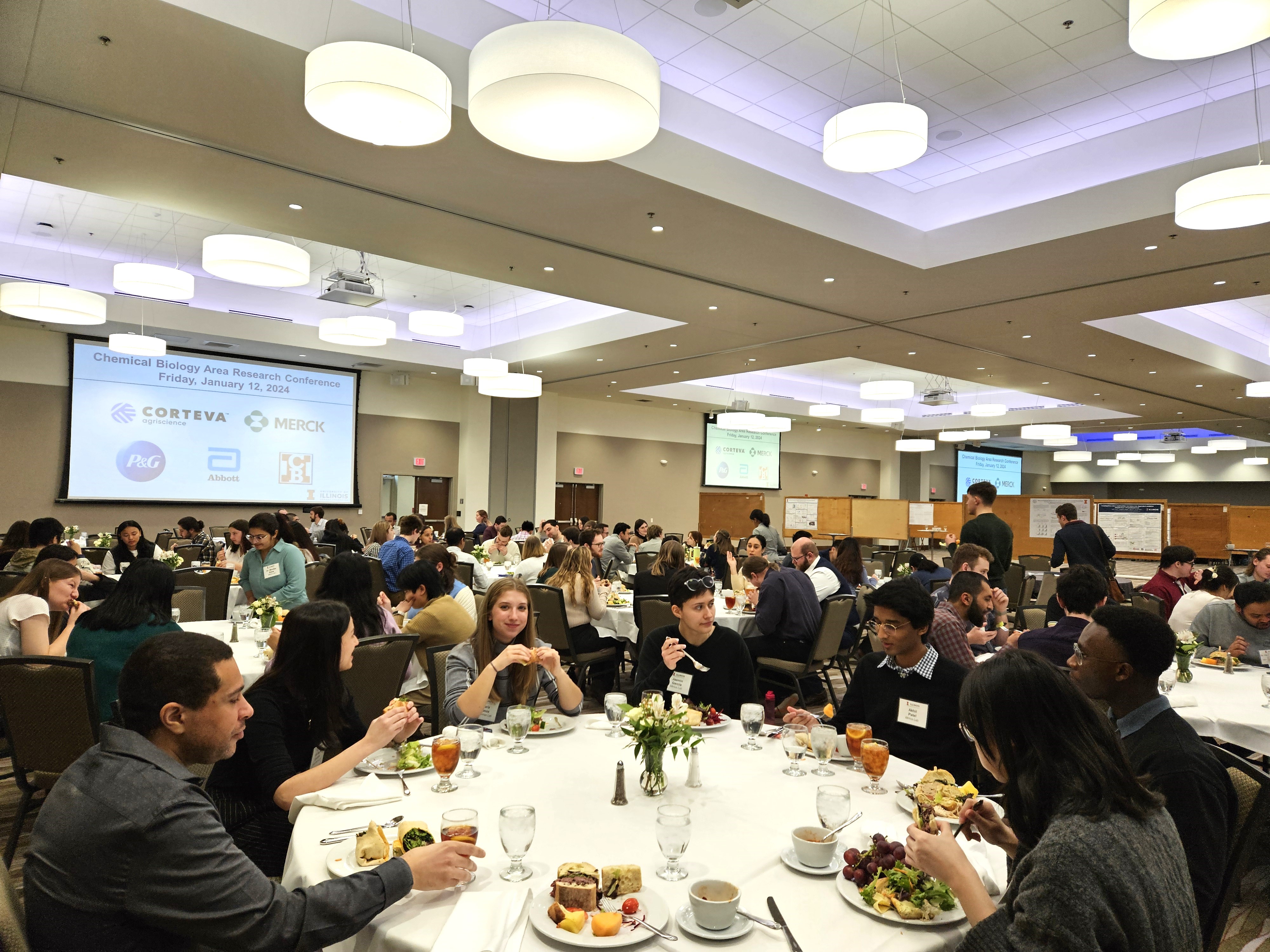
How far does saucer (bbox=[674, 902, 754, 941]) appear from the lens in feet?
4.88

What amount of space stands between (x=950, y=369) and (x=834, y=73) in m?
8.67

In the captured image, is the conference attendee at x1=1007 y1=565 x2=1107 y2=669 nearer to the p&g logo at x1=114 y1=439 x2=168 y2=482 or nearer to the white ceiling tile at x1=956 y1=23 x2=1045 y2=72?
the white ceiling tile at x1=956 y1=23 x2=1045 y2=72

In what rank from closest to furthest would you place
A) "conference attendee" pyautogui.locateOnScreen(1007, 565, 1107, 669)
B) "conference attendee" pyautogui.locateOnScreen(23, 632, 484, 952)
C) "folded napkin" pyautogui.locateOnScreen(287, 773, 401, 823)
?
"conference attendee" pyautogui.locateOnScreen(23, 632, 484, 952) → "folded napkin" pyautogui.locateOnScreen(287, 773, 401, 823) → "conference attendee" pyautogui.locateOnScreen(1007, 565, 1107, 669)

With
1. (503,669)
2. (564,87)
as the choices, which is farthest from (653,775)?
(564,87)

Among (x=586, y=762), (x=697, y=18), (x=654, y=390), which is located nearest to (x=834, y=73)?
(x=697, y=18)

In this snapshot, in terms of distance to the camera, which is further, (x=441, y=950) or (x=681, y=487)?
(x=681, y=487)

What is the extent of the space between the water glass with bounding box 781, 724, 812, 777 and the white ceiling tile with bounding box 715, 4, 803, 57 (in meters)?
4.37

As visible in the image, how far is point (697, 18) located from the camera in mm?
4938

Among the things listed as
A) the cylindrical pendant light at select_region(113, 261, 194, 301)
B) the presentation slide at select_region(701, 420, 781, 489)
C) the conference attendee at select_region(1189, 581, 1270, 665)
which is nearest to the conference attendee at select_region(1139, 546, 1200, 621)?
the conference attendee at select_region(1189, 581, 1270, 665)

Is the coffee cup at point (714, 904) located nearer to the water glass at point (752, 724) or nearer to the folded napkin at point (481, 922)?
the folded napkin at point (481, 922)

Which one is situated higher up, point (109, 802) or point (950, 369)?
point (950, 369)

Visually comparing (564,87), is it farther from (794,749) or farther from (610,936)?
(610,936)

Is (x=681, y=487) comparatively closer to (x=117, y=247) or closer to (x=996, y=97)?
(x=117, y=247)

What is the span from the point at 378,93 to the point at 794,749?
3175 millimetres
